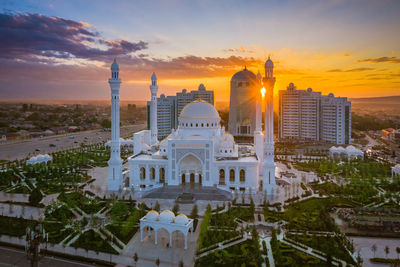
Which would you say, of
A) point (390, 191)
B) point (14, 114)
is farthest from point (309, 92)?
point (14, 114)

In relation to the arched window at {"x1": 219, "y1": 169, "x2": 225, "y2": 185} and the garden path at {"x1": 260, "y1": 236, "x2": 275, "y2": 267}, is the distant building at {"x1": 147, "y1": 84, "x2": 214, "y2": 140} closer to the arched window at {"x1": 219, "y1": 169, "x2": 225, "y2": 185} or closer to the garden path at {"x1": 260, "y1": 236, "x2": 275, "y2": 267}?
the arched window at {"x1": 219, "y1": 169, "x2": 225, "y2": 185}

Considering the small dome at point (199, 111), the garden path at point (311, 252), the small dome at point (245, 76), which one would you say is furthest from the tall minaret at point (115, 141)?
the small dome at point (245, 76)

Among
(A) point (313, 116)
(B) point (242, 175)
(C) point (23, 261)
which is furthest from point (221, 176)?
(A) point (313, 116)

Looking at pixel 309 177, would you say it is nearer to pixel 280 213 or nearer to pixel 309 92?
pixel 280 213

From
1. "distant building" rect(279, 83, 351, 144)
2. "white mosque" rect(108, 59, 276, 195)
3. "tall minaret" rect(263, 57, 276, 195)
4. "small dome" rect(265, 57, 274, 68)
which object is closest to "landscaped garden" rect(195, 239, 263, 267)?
"white mosque" rect(108, 59, 276, 195)

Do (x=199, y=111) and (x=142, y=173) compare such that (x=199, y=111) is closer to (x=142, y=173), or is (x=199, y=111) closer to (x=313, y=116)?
(x=142, y=173)

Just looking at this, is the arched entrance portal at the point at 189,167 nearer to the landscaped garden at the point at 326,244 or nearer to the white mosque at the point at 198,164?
the white mosque at the point at 198,164
